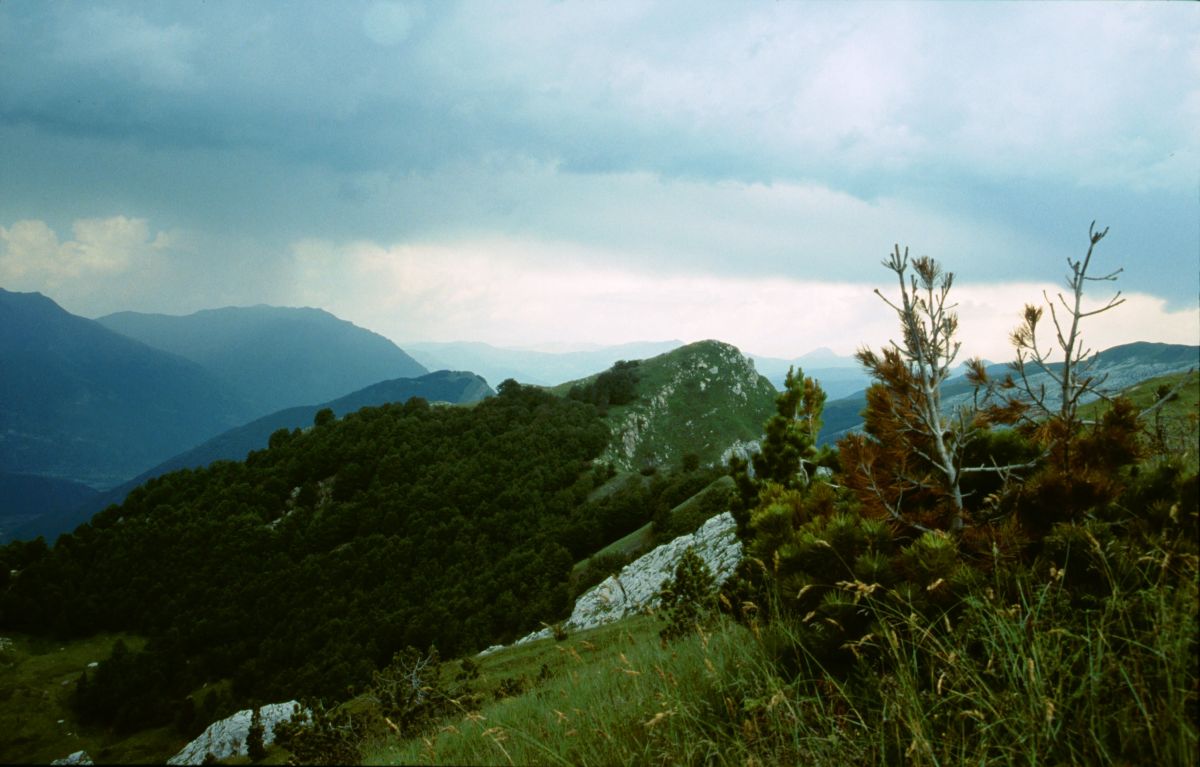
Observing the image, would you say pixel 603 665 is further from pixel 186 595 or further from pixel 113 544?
pixel 113 544

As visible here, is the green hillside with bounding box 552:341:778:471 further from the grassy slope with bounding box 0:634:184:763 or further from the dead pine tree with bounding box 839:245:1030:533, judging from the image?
the dead pine tree with bounding box 839:245:1030:533

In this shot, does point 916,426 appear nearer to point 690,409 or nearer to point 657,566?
point 657,566

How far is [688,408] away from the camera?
526 ft

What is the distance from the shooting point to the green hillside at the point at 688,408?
141250 millimetres

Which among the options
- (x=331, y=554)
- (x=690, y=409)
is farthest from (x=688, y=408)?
(x=331, y=554)

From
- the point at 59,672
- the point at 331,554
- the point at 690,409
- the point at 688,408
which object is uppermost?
the point at 688,408

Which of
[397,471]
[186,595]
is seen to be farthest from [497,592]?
[186,595]

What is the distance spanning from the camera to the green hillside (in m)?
141

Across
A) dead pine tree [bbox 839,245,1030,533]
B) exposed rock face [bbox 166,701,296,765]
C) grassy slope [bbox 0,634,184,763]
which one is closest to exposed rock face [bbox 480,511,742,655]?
exposed rock face [bbox 166,701,296,765]

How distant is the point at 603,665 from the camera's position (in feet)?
19.4

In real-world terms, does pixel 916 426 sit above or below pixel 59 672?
above

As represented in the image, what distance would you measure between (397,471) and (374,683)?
387ft

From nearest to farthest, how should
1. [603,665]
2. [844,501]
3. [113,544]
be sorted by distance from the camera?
1. [844,501]
2. [603,665]
3. [113,544]

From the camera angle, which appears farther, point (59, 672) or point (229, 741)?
point (59, 672)
